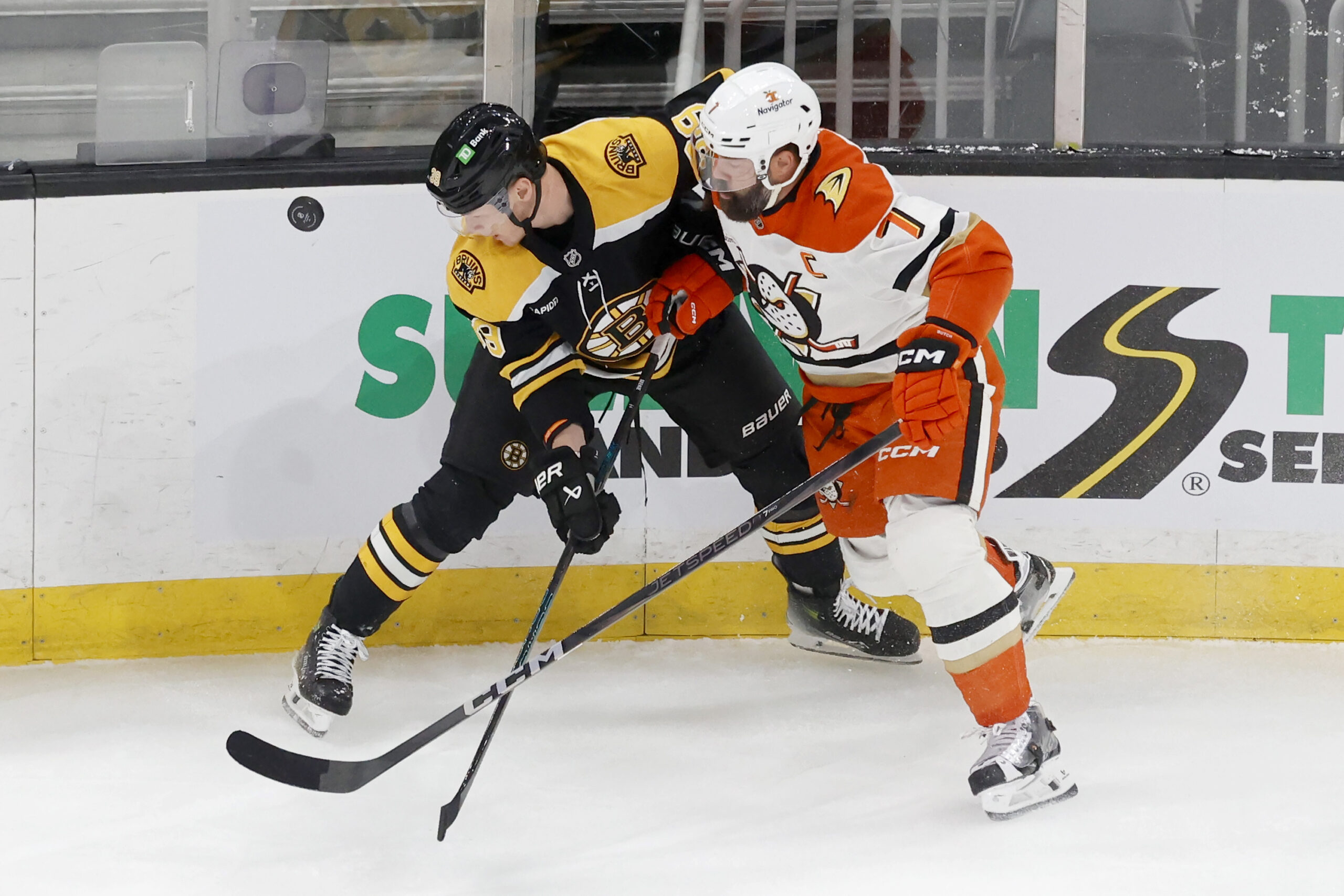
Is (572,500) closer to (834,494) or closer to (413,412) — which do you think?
(834,494)

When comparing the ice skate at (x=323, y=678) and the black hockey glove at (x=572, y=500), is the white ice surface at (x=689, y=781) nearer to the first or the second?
the ice skate at (x=323, y=678)

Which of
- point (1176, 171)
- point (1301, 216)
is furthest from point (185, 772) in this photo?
point (1301, 216)

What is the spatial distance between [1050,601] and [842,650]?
0.46 metres

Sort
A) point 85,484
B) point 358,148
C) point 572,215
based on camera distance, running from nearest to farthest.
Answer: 1. point 572,215
2. point 85,484
3. point 358,148

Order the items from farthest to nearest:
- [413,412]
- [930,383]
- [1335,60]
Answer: [1335,60] → [413,412] → [930,383]

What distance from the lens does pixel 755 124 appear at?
1883 millimetres

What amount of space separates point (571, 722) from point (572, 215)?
0.98 meters

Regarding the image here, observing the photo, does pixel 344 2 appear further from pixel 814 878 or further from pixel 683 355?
pixel 814 878

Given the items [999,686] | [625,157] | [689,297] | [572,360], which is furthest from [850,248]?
[999,686]

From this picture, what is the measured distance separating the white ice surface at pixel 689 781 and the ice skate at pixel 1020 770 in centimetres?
3

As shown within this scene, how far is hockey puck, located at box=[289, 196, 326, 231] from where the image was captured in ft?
8.69

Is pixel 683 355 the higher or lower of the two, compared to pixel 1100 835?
higher

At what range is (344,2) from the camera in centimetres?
291

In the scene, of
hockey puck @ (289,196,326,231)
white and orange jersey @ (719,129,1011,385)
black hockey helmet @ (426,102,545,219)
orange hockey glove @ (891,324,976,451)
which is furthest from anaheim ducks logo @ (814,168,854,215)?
hockey puck @ (289,196,326,231)
